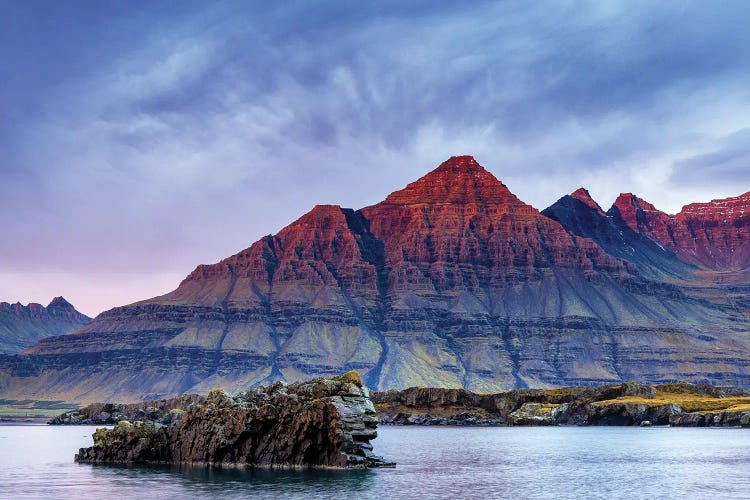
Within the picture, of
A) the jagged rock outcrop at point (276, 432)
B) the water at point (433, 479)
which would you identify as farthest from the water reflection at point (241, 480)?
the jagged rock outcrop at point (276, 432)

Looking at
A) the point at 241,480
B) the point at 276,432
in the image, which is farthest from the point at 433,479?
the point at 241,480

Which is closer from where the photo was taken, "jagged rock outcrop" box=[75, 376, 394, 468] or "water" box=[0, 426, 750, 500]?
"water" box=[0, 426, 750, 500]

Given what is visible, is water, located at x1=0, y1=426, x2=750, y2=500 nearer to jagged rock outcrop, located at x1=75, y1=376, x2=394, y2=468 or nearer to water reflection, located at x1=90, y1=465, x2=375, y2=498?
water reflection, located at x1=90, y1=465, x2=375, y2=498

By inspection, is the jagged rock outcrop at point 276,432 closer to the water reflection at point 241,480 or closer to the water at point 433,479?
the water reflection at point 241,480

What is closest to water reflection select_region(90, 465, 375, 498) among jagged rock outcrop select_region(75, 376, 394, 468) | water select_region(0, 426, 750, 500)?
water select_region(0, 426, 750, 500)

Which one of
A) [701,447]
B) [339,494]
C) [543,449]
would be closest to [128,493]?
[339,494]

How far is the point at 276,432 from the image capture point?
136 meters

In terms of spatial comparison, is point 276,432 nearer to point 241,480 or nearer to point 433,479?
point 241,480

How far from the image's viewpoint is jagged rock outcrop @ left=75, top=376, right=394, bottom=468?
427 feet

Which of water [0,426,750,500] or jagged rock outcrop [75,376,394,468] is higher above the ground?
jagged rock outcrop [75,376,394,468]

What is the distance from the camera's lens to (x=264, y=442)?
451 ft

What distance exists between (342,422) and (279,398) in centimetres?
1109

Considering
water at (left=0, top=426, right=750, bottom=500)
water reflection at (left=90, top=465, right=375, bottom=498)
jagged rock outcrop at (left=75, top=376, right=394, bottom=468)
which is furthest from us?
jagged rock outcrop at (left=75, top=376, right=394, bottom=468)

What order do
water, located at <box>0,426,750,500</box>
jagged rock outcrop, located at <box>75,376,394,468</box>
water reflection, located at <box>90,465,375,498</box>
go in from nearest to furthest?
1. water, located at <box>0,426,750,500</box>
2. water reflection, located at <box>90,465,375,498</box>
3. jagged rock outcrop, located at <box>75,376,394,468</box>
